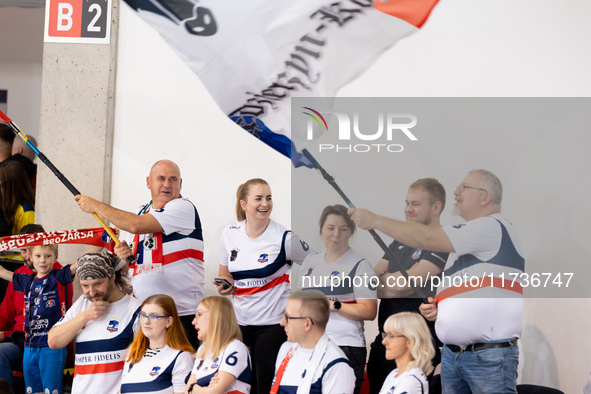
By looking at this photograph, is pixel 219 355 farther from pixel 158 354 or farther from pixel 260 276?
pixel 260 276

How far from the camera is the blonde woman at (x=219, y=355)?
11.2ft

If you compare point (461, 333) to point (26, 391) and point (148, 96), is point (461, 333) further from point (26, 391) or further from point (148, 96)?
point (148, 96)

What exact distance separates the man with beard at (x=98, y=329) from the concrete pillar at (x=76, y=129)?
4.41ft

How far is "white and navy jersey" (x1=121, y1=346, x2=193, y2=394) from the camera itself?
3.57 metres

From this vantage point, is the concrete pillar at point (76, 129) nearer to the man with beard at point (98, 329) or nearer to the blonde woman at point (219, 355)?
the man with beard at point (98, 329)

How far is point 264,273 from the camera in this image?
4.04 metres

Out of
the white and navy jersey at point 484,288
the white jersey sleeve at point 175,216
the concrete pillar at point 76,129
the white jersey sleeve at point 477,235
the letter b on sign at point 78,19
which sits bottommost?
the white and navy jersey at point 484,288

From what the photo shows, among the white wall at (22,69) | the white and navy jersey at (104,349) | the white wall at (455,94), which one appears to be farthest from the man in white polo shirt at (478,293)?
the white wall at (22,69)

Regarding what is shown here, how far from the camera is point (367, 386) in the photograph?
3.90m

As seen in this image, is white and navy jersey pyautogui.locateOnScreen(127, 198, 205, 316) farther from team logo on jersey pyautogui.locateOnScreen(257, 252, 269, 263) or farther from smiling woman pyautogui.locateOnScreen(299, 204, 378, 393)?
smiling woman pyautogui.locateOnScreen(299, 204, 378, 393)

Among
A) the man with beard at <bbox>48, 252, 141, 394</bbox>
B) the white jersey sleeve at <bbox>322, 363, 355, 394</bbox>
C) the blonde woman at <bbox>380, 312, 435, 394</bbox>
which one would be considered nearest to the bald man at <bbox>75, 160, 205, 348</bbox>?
the man with beard at <bbox>48, 252, 141, 394</bbox>

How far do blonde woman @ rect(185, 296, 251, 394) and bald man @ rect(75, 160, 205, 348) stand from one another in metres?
0.57

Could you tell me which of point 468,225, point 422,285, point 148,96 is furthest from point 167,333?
point 148,96

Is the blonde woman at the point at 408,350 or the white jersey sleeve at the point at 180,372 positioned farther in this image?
the white jersey sleeve at the point at 180,372
